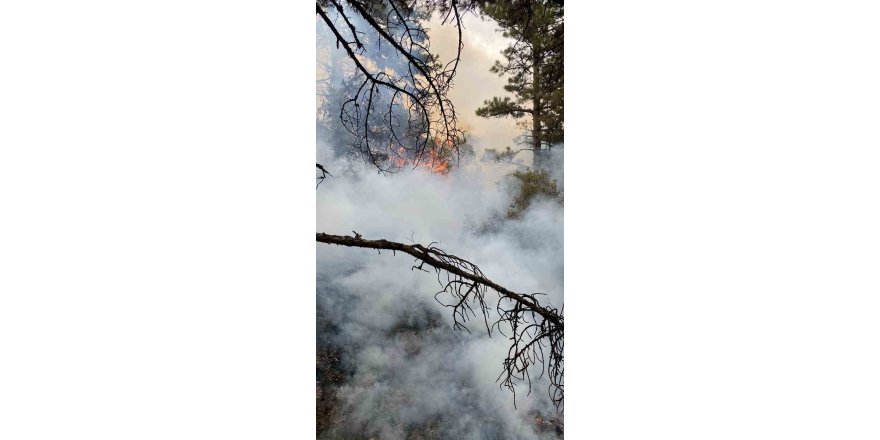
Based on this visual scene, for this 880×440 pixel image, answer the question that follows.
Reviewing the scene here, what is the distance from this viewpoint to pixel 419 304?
2.01 meters

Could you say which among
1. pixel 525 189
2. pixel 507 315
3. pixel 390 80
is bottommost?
pixel 507 315

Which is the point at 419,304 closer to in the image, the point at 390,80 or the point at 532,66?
the point at 390,80

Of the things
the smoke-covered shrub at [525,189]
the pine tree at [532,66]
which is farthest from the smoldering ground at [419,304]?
the pine tree at [532,66]

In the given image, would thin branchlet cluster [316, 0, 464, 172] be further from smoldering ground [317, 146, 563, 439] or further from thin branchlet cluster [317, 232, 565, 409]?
thin branchlet cluster [317, 232, 565, 409]

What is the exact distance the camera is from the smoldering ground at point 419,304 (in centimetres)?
198

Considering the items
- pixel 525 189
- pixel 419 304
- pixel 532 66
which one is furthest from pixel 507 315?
pixel 532 66

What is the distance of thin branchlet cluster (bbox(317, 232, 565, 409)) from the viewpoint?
1985 mm

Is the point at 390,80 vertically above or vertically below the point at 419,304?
above

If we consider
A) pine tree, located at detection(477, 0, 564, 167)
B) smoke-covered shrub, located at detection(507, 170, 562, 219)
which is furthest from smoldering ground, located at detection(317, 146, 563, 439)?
pine tree, located at detection(477, 0, 564, 167)

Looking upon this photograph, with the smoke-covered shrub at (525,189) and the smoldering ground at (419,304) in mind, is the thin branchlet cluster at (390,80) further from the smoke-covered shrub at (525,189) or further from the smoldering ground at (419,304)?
the smoke-covered shrub at (525,189)

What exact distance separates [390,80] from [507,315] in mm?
934
